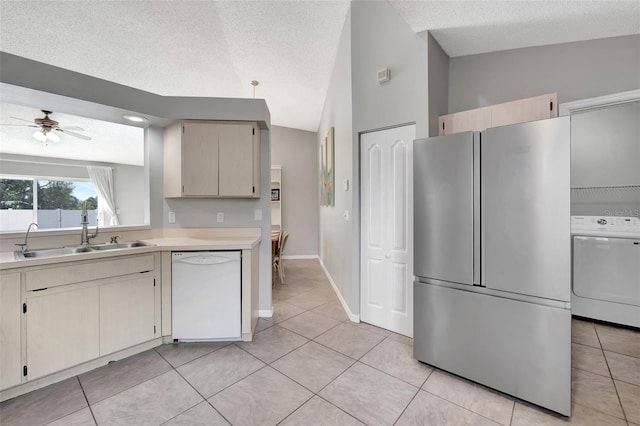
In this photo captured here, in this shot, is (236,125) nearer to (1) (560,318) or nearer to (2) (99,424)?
(2) (99,424)

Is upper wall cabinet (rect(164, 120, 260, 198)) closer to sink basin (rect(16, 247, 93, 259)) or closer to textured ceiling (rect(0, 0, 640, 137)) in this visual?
sink basin (rect(16, 247, 93, 259))

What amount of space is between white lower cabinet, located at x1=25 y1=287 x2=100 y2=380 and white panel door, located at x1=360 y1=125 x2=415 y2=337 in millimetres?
2372

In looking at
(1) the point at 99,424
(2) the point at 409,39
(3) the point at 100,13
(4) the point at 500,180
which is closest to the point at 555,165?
(4) the point at 500,180

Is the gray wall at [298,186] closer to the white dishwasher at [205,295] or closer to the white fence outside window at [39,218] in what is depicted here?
the white dishwasher at [205,295]

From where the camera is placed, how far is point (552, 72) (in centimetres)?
225

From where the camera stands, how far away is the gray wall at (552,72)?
2.13m

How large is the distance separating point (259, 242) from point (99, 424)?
1751 mm

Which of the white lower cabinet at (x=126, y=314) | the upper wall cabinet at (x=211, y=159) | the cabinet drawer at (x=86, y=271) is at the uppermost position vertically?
the upper wall cabinet at (x=211, y=159)

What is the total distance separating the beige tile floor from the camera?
1.53 meters

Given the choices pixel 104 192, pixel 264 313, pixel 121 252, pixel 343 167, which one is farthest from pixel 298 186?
pixel 104 192

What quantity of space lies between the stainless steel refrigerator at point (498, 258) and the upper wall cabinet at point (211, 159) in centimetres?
169

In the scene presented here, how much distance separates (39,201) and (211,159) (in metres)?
6.90

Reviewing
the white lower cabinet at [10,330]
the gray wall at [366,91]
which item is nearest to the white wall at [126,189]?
the white lower cabinet at [10,330]

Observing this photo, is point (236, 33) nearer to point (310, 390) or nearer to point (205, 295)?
point (205, 295)
